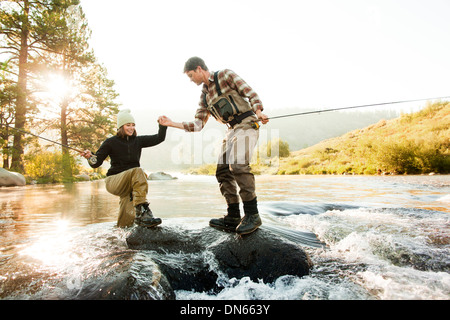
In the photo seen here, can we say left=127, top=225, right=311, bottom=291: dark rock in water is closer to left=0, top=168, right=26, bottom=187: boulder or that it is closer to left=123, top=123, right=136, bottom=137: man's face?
left=123, top=123, right=136, bottom=137: man's face

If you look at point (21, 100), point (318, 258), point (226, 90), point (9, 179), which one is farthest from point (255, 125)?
point (21, 100)

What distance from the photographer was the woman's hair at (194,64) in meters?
3.66

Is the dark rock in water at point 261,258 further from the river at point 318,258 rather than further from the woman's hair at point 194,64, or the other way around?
the woman's hair at point 194,64

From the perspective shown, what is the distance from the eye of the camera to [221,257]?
10.8 ft

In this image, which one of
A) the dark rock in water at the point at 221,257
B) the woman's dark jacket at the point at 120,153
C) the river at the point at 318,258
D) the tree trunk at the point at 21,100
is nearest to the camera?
the river at the point at 318,258

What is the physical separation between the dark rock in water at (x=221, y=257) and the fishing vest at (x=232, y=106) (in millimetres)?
1504

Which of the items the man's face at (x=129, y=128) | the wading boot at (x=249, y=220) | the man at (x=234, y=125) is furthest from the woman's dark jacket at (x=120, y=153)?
the wading boot at (x=249, y=220)

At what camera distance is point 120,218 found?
4.71m

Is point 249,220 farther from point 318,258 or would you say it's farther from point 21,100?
point 21,100

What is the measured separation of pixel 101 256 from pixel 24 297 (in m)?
0.82

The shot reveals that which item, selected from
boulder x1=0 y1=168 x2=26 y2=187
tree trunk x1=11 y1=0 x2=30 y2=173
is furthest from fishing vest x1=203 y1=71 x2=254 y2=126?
tree trunk x1=11 y1=0 x2=30 y2=173

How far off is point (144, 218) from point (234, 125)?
1.89m
